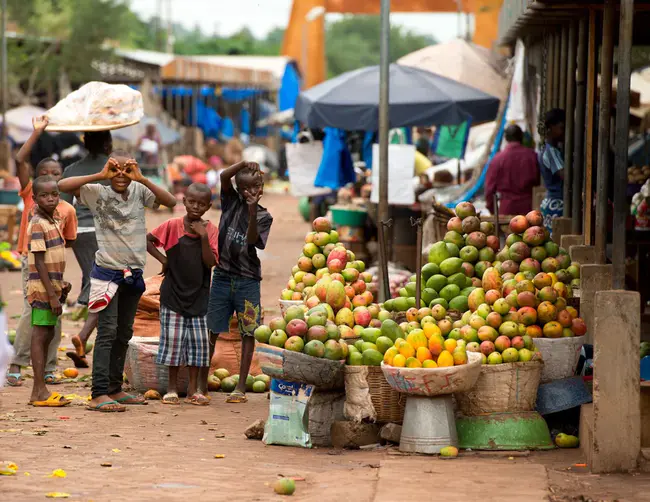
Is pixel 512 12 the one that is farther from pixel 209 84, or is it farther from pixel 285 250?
pixel 209 84

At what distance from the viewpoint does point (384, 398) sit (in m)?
6.64

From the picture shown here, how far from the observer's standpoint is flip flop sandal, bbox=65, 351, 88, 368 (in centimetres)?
919

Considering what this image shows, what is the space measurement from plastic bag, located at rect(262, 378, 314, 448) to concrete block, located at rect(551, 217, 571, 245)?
4.18 meters

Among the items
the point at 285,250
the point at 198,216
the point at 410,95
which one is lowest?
the point at 285,250

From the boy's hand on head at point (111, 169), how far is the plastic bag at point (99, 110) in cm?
172

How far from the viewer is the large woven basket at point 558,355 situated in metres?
6.80

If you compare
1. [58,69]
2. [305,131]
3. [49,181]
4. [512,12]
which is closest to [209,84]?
[58,69]

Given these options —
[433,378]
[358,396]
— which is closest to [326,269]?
[358,396]

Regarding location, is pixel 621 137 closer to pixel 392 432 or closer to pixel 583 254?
pixel 583 254

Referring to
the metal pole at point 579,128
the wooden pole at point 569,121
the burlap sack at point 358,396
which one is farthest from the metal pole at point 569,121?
the burlap sack at point 358,396

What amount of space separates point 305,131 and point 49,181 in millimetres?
9914

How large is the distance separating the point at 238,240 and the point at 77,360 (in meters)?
2.20

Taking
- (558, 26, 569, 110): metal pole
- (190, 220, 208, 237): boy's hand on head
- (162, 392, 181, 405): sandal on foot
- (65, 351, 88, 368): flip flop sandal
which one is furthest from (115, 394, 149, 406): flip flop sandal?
(558, 26, 569, 110): metal pole

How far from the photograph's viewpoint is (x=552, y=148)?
427 inches
